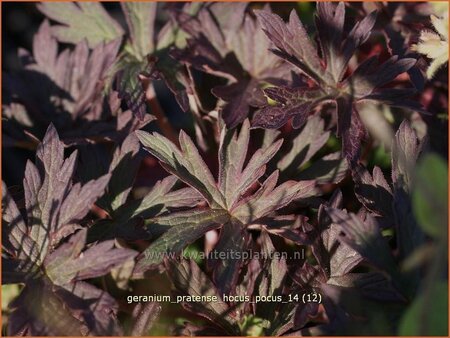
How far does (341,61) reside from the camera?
117 cm

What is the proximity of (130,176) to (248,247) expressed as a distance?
0.95 ft

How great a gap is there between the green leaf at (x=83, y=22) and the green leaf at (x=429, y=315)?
1045mm

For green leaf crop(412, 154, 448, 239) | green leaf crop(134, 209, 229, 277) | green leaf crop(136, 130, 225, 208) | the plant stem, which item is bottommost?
the plant stem

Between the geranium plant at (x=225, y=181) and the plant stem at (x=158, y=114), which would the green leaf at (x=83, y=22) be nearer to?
the geranium plant at (x=225, y=181)

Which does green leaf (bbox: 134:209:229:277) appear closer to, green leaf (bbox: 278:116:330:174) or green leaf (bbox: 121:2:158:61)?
green leaf (bbox: 278:116:330:174)

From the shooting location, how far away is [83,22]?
4.75ft

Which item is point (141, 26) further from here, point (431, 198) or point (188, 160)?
point (431, 198)

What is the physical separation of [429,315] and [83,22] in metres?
1.14

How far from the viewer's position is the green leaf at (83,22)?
1437 mm

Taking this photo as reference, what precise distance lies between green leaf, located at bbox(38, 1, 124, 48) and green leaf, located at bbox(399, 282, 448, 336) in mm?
1045

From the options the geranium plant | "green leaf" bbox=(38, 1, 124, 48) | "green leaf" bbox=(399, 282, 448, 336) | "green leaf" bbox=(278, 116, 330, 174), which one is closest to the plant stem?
the geranium plant

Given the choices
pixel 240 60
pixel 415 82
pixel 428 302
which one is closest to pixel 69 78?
pixel 240 60

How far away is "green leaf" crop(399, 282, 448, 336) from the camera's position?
59 centimetres

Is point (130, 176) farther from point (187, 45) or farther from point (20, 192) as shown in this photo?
point (187, 45)
